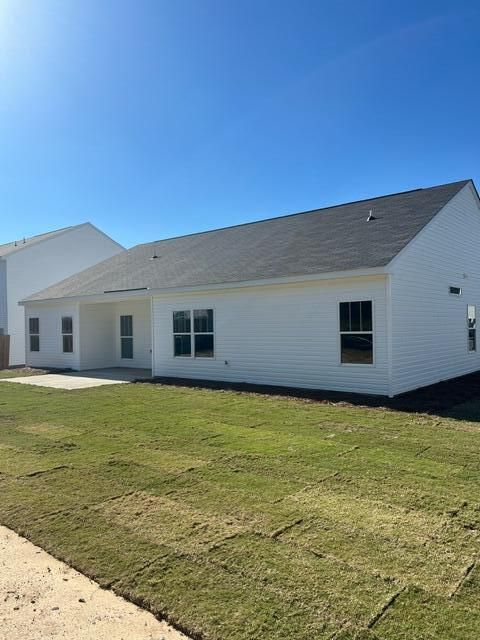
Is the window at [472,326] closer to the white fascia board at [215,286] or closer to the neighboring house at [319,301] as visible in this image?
the neighboring house at [319,301]

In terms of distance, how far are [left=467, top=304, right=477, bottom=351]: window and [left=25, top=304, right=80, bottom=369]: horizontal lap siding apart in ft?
44.5

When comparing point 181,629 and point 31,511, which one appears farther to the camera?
point 31,511

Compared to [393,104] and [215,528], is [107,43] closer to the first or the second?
[393,104]

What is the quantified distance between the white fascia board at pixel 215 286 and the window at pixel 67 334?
758 mm

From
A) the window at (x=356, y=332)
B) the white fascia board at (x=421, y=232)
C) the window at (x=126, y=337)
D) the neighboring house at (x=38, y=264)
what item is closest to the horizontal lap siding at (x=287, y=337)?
the window at (x=356, y=332)

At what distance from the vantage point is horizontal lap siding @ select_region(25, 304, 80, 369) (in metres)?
18.2

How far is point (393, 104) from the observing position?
13.5 metres

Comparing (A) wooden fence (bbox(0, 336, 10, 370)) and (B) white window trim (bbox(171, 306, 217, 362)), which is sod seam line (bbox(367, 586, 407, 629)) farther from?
(A) wooden fence (bbox(0, 336, 10, 370))

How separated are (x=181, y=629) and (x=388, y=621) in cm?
116

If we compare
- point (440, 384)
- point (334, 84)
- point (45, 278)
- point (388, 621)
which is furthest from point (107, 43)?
point (45, 278)

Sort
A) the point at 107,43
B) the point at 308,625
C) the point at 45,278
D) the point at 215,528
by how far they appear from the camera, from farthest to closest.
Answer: the point at 45,278 → the point at 107,43 → the point at 215,528 → the point at 308,625

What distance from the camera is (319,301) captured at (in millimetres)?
11414

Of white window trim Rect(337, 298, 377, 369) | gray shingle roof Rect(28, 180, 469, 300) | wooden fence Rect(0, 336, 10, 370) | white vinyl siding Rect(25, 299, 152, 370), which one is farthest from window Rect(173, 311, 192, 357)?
wooden fence Rect(0, 336, 10, 370)

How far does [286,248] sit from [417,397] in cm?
579
